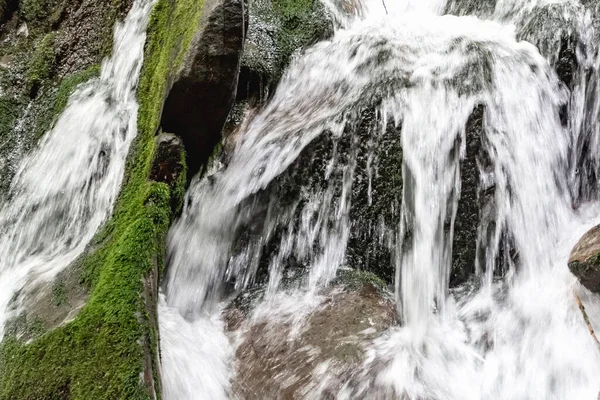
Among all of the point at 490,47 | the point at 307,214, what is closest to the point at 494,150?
the point at 490,47

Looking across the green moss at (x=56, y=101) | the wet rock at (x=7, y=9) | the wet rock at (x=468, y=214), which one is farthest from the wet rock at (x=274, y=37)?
the wet rock at (x=7, y=9)

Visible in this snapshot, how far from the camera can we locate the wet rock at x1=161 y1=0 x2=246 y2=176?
13.1 feet

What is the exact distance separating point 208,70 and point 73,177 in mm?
1604

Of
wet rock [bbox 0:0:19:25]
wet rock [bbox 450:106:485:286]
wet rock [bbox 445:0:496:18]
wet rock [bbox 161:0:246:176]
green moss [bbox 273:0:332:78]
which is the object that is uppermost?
wet rock [bbox 0:0:19:25]

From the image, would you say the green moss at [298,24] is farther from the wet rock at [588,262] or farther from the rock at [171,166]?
the wet rock at [588,262]

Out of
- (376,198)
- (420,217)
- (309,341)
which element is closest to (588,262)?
(420,217)

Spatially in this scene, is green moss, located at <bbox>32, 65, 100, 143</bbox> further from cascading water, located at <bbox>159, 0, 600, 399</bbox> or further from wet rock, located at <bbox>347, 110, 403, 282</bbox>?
wet rock, located at <bbox>347, 110, 403, 282</bbox>

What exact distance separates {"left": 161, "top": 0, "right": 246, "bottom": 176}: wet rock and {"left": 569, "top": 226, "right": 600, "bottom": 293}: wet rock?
8.23 feet

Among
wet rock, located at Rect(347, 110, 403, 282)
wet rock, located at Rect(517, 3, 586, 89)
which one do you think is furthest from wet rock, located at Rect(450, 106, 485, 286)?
wet rock, located at Rect(517, 3, 586, 89)

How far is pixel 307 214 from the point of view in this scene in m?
4.40

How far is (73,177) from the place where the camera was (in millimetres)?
4793

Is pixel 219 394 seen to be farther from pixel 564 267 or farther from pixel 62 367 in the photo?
pixel 564 267

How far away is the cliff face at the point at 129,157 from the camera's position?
2.78m

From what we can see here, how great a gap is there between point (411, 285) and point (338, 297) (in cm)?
52
